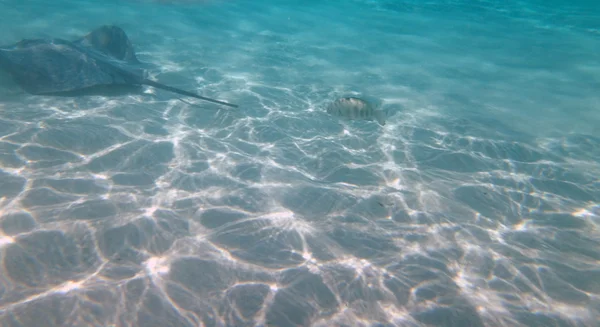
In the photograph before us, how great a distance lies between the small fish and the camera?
677cm

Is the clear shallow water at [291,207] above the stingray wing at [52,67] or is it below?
below

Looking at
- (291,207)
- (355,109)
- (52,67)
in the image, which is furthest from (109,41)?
(291,207)

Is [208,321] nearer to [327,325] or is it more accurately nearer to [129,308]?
[129,308]

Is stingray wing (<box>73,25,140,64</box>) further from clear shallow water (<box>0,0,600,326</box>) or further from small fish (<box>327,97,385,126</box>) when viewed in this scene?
small fish (<box>327,97,385,126</box>)

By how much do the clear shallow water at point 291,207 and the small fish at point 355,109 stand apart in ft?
3.91

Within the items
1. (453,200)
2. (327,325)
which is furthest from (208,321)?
(453,200)

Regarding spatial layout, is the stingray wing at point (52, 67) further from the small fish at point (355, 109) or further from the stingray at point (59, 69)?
the small fish at point (355, 109)

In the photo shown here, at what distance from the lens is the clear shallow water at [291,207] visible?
4191 mm

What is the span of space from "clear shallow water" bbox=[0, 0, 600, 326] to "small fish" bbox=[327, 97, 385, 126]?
1.19 m

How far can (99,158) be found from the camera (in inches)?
248

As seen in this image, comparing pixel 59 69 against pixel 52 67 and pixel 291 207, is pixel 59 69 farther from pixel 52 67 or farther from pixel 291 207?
pixel 291 207

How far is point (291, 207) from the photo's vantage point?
5.91 m

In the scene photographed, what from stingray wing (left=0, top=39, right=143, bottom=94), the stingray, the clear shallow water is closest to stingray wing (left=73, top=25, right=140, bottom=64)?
the clear shallow water

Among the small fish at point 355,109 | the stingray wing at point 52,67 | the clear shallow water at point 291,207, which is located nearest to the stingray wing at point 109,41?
the clear shallow water at point 291,207
